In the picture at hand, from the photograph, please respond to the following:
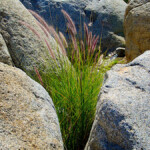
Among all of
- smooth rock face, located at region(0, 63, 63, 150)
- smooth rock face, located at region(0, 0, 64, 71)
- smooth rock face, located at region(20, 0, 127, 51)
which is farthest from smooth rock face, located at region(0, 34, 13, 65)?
smooth rock face, located at region(20, 0, 127, 51)

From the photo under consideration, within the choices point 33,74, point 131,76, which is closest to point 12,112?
point 131,76

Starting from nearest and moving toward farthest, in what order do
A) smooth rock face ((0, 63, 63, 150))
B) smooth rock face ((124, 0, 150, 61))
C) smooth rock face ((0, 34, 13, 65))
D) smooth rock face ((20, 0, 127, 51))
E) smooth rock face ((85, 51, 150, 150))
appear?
smooth rock face ((0, 63, 63, 150)) → smooth rock face ((85, 51, 150, 150)) → smooth rock face ((0, 34, 13, 65)) → smooth rock face ((124, 0, 150, 61)) → smooth rock face ((20, 0, 127, 51))

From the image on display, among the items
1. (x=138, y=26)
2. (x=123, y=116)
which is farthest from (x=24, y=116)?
(x=138, y=26)

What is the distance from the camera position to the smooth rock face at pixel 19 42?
3.26 meters

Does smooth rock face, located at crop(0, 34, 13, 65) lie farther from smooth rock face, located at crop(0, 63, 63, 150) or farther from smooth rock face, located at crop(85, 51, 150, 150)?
smooth rock face, located at crop(85, 51, 150, 150)

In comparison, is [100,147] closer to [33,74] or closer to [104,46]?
[33,74]

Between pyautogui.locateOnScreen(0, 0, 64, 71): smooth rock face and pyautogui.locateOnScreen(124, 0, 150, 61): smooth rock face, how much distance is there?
2127mm

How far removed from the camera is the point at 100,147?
58.4 inches

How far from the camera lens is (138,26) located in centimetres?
454

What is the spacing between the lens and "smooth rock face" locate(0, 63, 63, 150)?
45.6 inches

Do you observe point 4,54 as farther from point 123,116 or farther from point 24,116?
point 123,116

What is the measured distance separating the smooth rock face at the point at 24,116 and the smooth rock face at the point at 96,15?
19.1 ft

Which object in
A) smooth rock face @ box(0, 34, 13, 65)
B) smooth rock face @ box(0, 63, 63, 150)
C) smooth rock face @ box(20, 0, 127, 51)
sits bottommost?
smooth rock face @ box(20, 0, 127, 51)

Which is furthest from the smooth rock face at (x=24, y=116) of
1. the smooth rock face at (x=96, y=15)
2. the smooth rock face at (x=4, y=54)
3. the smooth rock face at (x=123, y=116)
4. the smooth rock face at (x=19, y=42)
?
the smooth rock face at (x=96, y=15)
